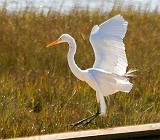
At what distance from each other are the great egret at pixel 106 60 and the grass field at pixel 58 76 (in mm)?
388

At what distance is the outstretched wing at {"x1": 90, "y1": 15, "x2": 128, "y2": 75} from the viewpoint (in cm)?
364

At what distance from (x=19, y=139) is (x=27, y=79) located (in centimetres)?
153

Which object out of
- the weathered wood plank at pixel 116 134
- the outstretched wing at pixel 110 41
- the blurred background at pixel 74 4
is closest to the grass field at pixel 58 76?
the blurred background at pixel 74 4

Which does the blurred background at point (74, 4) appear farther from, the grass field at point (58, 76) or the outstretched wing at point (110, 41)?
the outstretched wing at point (110, 41)

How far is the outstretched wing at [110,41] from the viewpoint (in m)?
3.64

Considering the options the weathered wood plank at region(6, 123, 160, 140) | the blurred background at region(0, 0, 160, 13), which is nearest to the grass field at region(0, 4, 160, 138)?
the blurred background at region(0, 0, 160, 13)

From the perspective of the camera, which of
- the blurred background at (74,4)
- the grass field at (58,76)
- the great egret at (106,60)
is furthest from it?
the blurred background at (74,4)

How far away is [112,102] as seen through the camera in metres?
4.52

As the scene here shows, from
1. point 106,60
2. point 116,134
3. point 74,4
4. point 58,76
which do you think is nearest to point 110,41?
point 106,60

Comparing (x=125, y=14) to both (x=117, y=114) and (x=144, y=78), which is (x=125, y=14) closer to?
(x=144, y=78)

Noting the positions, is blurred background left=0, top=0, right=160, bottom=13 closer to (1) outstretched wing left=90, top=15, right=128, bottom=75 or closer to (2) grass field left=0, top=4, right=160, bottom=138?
(2) grass field left=0, top=4, right=160, bottom=138

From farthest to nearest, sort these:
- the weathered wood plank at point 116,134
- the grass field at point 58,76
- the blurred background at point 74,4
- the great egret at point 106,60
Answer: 1. the blurred background at point 74,4
2. the grass field at point 58,76
3. the great egret at point 106,60
4. the weathered wood plank at point 116,134

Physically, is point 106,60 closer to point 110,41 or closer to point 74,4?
point 110,41

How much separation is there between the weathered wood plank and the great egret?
17cm
